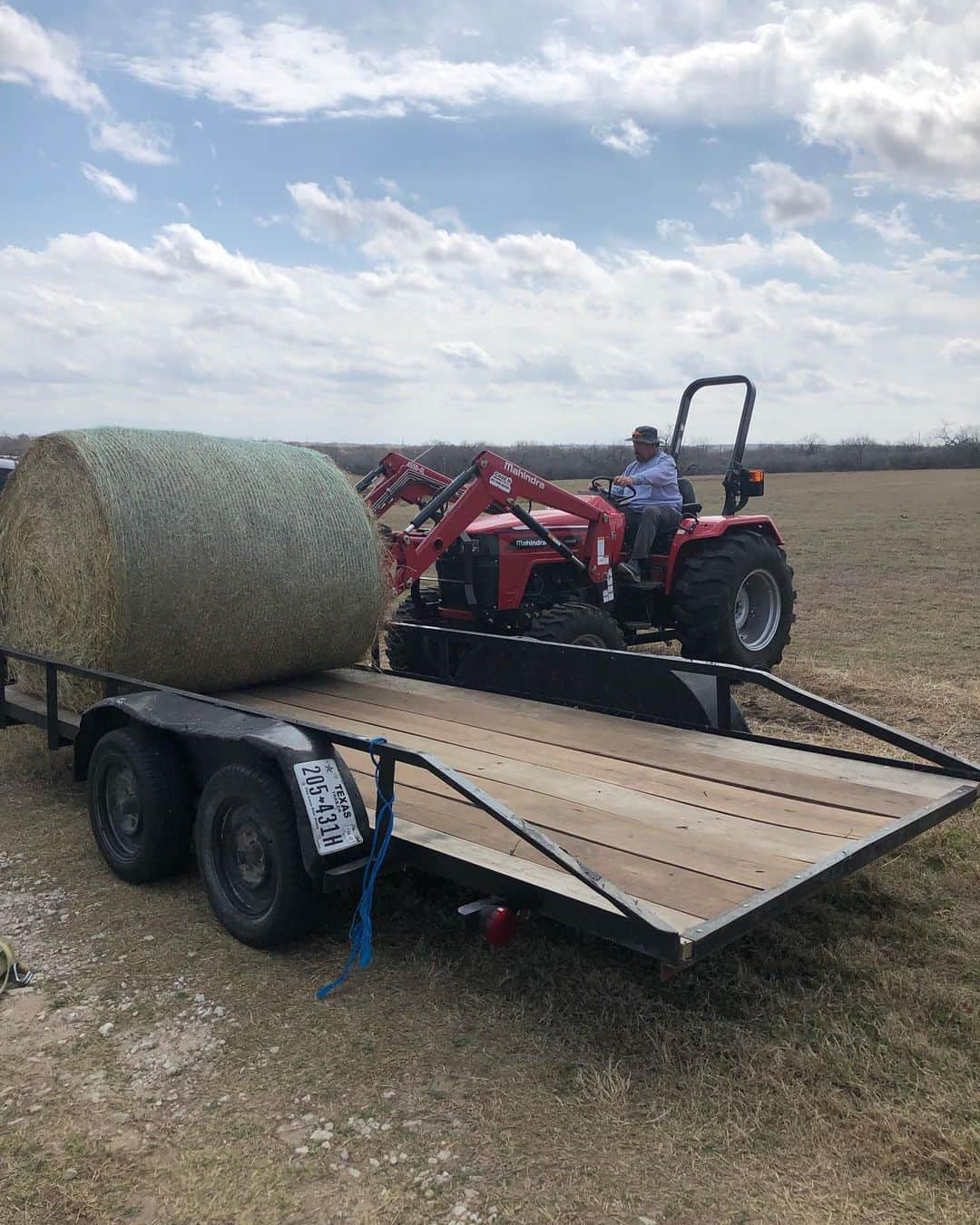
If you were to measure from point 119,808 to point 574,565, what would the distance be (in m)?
4.03

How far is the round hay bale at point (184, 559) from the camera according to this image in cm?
499

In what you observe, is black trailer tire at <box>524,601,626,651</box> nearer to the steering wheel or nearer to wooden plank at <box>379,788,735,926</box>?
the steering wheel

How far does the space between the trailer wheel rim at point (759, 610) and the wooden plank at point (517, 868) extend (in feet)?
17.8

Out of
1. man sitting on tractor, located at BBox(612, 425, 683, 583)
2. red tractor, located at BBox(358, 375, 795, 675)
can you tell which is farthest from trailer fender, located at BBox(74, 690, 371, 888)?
man sitting on tractor, located at BBox(612, 425, 683, 583)

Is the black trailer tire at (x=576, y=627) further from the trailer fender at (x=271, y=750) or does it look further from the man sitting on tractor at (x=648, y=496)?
the trailer fender at (x=271, y=750)

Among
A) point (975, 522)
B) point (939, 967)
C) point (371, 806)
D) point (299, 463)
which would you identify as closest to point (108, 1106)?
point (371, 806)

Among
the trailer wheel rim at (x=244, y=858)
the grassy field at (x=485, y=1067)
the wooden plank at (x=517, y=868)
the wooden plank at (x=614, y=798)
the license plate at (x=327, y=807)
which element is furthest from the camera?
the trailer wheel rim at (x=244, y=858)

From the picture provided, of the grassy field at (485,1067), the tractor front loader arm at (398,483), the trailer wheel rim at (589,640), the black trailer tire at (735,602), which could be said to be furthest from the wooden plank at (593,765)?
the black trailer tire at (735,602)

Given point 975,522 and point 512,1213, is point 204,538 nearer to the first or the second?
point 512,1213

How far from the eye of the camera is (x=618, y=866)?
11.2 feet

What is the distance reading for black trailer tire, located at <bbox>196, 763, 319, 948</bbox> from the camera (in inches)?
143

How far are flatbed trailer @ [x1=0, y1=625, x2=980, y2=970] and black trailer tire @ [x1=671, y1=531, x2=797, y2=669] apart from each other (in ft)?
8.30

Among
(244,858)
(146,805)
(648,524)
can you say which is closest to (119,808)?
(146,805)

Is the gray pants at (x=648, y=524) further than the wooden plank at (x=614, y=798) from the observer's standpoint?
Yes
